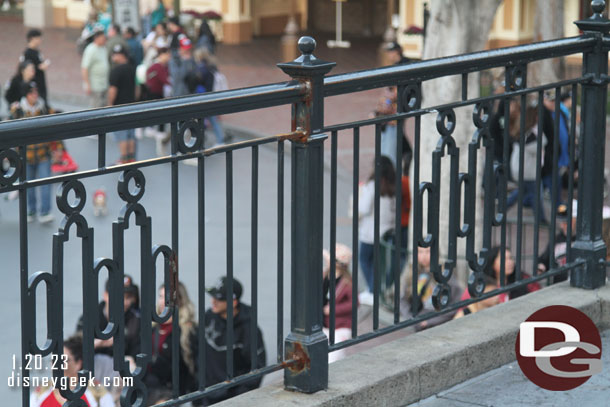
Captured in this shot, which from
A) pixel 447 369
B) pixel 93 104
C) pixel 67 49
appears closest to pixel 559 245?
pixel 447 369

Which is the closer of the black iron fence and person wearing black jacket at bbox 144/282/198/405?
the black iron fence

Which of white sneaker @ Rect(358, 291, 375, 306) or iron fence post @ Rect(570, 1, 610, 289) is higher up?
iron fence post @ Rect(570, 1, 610, 289)

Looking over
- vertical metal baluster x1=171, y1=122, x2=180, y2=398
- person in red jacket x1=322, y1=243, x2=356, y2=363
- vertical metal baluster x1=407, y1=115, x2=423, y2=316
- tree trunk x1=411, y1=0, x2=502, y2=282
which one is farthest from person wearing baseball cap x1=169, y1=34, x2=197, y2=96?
vertical metal baluster x1=171, y1=122, x2=180, y2=398

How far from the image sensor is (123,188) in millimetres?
3193

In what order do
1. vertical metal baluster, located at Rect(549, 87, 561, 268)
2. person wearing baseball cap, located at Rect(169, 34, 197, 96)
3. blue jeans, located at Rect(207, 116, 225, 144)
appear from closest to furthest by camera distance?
vertical metal baluster, located at Rect(549, 87, 561, 268)
blue jeans, located at Rect(207, 116, 225, 144)
person wearing baseball cap, located at Rect(169, 34, 197, 96)

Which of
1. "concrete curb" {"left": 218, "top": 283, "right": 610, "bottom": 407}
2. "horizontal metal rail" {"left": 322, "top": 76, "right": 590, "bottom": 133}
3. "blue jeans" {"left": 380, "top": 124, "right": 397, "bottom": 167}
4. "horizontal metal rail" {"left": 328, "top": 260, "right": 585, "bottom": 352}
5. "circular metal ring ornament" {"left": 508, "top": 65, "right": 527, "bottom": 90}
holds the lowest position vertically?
"blue jeans" {"left": 380, "top": 124, "right": 397, "bottom": 167}

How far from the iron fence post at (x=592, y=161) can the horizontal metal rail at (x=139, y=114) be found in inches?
64.2

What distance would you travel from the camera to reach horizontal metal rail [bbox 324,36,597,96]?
147 inches

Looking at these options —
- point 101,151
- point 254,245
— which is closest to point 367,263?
point 254,245

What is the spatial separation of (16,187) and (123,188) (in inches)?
14.4

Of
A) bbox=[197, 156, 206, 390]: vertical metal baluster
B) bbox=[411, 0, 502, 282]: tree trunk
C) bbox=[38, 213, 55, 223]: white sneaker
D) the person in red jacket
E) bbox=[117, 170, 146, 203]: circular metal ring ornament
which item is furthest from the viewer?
bbox=[38, 213, 55, 223]: white sneaker

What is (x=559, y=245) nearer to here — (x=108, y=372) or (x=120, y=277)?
(x=108, y=372)

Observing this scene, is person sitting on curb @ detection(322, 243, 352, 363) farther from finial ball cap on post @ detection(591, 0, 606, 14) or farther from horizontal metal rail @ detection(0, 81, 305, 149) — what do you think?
horizontal metal rail @ detection(0, 81, 305, 149)

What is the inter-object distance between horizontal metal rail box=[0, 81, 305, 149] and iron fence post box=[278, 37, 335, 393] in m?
0.06
